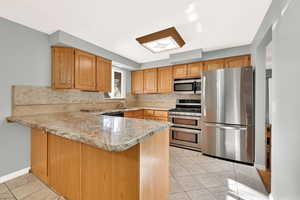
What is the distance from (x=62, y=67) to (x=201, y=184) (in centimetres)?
311

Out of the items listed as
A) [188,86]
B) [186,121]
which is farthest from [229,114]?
[188,86]

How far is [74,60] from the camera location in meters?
2.48

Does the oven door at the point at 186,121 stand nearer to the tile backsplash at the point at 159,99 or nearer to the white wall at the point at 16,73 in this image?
the tile backsplash at the point at 159,99

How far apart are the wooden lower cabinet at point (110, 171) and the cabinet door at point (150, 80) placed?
292 centimetres

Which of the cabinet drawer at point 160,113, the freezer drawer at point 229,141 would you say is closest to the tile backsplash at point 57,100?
the cabinet drawer at point 160,113

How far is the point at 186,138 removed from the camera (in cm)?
312

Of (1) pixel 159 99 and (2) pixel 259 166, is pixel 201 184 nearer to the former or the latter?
(2) pixel 259 166

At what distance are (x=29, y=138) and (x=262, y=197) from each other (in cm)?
353

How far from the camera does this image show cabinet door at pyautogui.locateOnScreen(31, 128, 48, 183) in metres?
1.69

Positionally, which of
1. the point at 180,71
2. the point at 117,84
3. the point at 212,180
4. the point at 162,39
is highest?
the point at 162,39

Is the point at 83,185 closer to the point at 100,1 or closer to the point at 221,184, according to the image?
the point at 221,184

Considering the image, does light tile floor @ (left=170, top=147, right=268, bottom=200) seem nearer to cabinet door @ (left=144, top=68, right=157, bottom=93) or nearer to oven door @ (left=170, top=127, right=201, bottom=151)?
oven door @ (left=170, top=127, right=201, bottom=151)

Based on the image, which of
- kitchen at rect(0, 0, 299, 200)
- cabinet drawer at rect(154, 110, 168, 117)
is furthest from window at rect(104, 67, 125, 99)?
cabinet drawer at rect(154, 110, 168, 117)

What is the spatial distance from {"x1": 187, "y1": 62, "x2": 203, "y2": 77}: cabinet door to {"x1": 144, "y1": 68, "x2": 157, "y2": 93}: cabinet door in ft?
3.63
